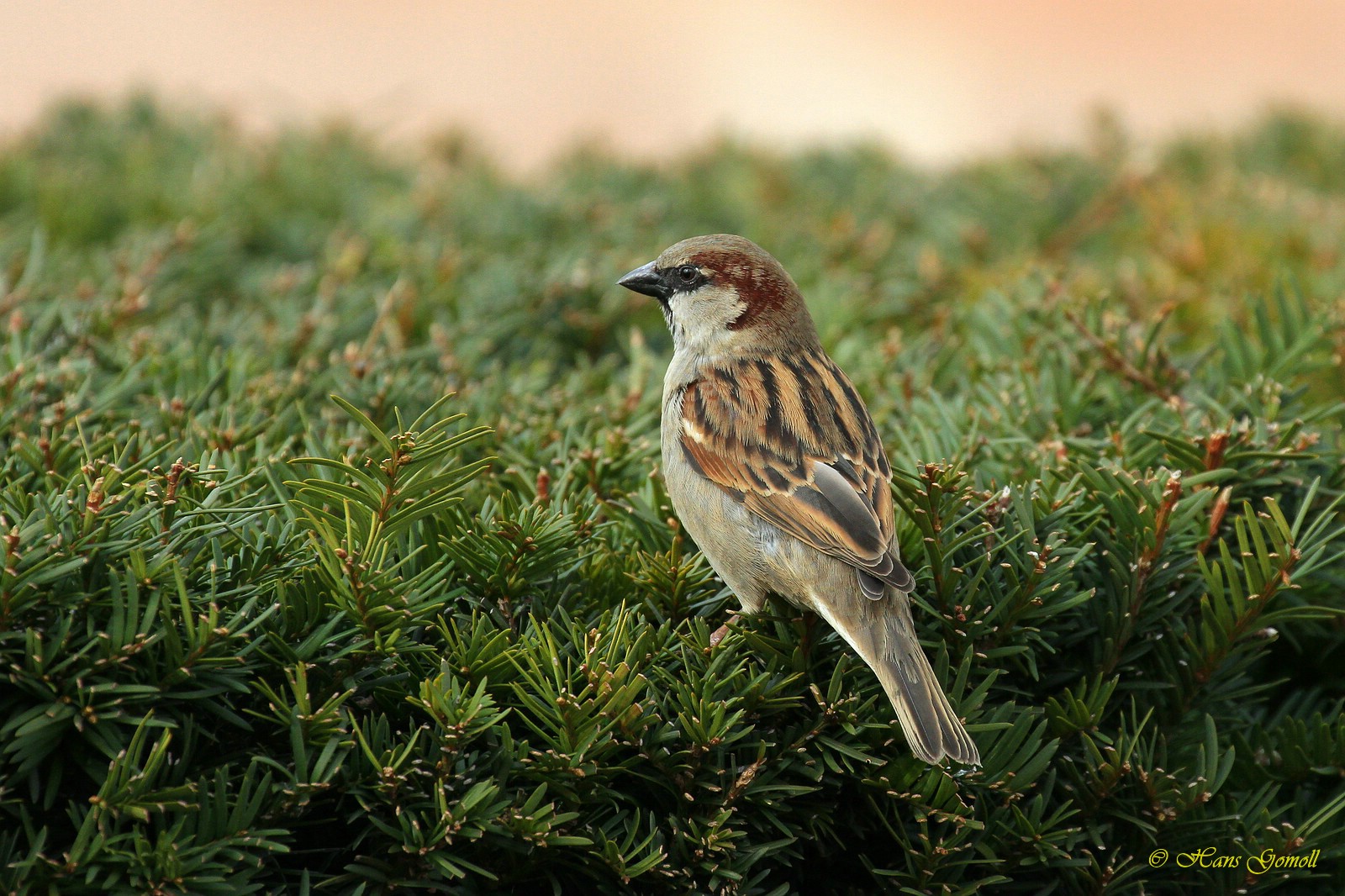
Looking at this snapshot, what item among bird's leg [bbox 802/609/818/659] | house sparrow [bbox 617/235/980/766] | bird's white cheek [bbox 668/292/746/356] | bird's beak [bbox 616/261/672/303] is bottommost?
bird's leg [bbox 802/609/818/659]

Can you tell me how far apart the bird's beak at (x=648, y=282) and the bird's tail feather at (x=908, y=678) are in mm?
1109

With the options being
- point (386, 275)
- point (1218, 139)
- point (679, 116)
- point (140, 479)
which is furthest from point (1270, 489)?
point (679, 116)

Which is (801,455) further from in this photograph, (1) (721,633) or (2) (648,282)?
(2) (648,282)

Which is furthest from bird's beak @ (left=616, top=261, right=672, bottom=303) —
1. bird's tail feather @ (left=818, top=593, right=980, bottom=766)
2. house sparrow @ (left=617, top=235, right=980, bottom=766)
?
bird's tail feather @ (left=818, top=593, right=980, bottom=766)

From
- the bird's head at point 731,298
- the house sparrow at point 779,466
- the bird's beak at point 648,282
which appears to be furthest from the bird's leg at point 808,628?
the bird's beak at point 648,282

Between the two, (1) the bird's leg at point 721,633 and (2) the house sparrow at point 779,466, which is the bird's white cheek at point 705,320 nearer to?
(2) the house sparrow at point 779,466

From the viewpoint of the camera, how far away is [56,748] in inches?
61.2

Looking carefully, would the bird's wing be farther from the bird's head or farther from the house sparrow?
the bird's head

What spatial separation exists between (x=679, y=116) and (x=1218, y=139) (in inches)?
242

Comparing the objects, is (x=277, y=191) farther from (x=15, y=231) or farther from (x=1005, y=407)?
(x=1005, y=407)

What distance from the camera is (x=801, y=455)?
2.33 meters

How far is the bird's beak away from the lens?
2.89 m

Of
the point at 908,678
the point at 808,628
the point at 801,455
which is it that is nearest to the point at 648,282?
the point at 801,455

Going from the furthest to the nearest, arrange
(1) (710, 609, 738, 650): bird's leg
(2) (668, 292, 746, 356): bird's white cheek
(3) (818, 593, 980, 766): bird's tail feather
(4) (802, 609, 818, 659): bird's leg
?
(2) (668, 292, 746, 356): bird's white cheek, (4) (802, 609, 818, 659): bird's leg, (1) (710, 609, 738, 650): bird's leg, (3) (818, 593, 980, 766): bird's tail feather
